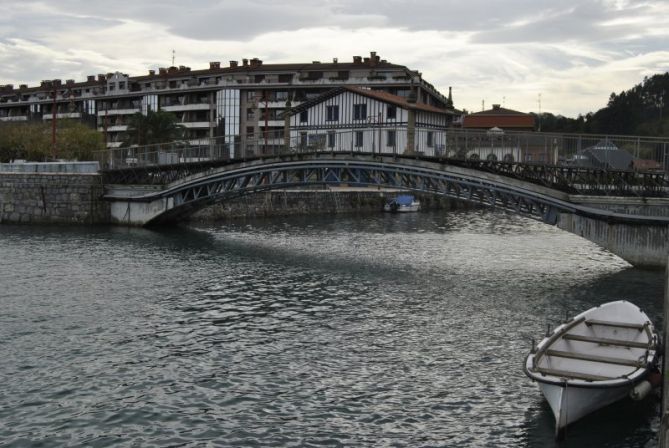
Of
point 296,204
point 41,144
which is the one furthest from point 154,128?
point 296,204

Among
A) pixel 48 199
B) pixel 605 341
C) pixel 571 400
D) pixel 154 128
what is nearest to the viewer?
pixel 571 400

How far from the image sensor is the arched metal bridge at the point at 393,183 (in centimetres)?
3594

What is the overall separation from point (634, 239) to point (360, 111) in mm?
36959

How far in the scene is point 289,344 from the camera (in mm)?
21266

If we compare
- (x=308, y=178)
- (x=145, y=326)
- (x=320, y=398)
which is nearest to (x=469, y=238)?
(x=308, y=178)

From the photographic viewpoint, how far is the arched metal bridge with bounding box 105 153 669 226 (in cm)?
3594

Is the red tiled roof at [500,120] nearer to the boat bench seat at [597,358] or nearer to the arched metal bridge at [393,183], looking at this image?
the arched metal bridge at [393,183]

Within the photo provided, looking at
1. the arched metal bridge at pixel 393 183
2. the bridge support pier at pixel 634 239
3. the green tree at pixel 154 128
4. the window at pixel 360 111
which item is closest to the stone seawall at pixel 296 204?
the arched metal bridge at pixel 393 183

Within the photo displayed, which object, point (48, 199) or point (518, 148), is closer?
point (518, 148)

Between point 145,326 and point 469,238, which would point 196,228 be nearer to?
point 469,238

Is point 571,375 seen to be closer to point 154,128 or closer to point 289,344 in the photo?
point 289,344

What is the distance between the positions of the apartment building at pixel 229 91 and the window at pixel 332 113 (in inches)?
1132

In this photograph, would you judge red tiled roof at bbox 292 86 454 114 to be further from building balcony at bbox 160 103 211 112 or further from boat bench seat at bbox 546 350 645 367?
boat bench seat at bbox 546 350 645 367

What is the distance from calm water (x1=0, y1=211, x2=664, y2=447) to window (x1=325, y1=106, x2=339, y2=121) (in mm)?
25833
